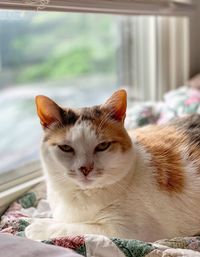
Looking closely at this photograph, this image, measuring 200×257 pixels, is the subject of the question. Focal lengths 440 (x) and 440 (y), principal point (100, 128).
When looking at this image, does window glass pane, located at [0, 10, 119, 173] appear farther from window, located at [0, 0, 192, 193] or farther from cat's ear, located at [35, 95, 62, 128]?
cat's ear, located at [35, 95, 62, 128]

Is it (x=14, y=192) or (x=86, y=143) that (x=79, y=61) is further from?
(x=86, y=143)

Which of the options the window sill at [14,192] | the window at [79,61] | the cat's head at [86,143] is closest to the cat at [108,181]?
the cat's head at [86,143]

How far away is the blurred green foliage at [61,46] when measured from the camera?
2.12 meters

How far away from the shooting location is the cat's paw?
106 cm

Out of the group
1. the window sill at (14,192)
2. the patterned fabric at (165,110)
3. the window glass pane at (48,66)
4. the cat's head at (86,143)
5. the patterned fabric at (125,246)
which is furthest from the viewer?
the window glass pane at (48,66)

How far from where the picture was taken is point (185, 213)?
3.73 feet

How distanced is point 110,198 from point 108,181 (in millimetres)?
52

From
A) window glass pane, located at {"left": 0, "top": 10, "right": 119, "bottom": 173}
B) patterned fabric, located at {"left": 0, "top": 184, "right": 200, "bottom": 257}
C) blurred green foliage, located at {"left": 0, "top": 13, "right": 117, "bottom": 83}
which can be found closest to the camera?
patterned fabric, located at {"left": 0, "top": 184, "right": 200, "bottom": 257}

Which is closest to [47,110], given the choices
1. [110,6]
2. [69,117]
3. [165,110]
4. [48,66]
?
[69,117]

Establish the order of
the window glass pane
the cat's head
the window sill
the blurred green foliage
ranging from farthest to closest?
the blurred green foliage → the window glass pane → the window sill → the cat's head

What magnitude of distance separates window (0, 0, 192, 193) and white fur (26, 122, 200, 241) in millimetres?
572

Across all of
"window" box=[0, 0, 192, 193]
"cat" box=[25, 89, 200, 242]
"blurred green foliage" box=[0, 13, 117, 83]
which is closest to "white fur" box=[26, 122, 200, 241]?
"cat" box=[25, 89, 200, 242]

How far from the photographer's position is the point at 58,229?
1073mm

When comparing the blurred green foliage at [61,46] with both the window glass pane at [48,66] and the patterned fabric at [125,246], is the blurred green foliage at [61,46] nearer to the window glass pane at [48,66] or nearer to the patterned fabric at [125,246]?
the window glass pane at [48,66]
